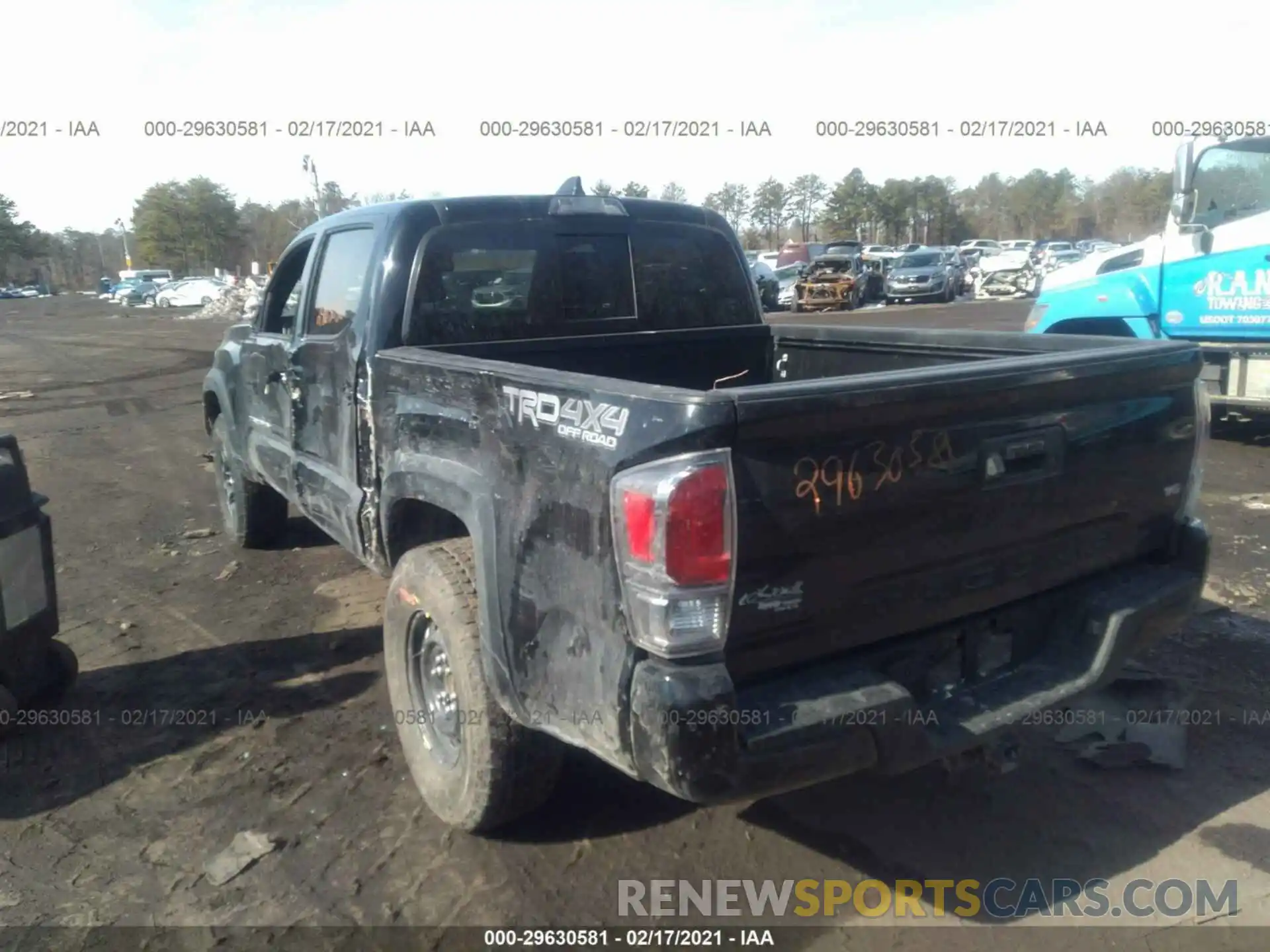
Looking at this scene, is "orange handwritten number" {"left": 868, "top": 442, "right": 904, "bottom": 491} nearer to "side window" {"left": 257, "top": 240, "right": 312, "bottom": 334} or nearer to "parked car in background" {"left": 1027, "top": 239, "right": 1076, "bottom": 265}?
"side window" {"left": 257, "top": 240, "right": 312, "bottom": 334}

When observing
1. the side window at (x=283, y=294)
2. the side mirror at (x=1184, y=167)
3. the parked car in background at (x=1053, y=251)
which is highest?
the side mirror at (x=1184, y=167)

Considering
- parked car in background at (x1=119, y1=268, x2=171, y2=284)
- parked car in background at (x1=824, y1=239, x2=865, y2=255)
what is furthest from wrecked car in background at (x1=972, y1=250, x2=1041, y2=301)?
parked car in background at (x1=119, y1=268, x2=171, y2=284)

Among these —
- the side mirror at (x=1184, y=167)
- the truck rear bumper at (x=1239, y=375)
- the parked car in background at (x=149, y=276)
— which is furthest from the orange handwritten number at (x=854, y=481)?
the parked car in background at (x=149, y=276)

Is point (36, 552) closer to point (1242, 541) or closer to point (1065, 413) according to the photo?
point (1065, 413)

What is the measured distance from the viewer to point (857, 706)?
8.38 feet

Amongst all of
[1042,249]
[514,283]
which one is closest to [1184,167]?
[514,283]

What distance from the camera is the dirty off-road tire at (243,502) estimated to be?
6297mm

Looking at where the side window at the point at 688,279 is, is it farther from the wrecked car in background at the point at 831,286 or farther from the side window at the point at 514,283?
the wrecked car in background at the point at 831,286

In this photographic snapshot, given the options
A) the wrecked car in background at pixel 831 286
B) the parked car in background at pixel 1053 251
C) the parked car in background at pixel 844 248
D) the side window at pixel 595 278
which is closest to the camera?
the side window at pixel 595 278

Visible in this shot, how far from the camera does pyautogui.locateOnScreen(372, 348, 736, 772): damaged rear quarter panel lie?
8.00 feet

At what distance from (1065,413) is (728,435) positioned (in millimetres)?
1173

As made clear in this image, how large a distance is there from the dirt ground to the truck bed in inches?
34.2

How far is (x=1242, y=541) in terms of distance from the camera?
615cm

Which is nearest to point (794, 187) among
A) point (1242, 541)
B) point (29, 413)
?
point (29, 413)
